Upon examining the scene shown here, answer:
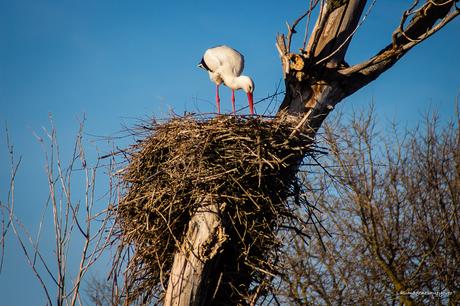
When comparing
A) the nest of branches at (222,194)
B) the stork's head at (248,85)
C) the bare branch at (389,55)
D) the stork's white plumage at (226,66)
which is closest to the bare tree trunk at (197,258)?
the nest of branches at (222,194)

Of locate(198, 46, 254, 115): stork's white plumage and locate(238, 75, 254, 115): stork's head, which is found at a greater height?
locate(198, 46, 254, 115): stork's white plumage

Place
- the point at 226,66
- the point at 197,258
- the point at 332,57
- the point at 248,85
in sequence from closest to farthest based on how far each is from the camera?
the point at 197,258
the point at 332,57
the point at 248,85
the point at 226,66

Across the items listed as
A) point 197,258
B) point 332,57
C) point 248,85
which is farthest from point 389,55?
point 197,258

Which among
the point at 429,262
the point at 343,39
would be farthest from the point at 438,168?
the point at 343,39

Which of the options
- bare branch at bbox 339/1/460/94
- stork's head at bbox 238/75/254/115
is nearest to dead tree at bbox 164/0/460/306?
bare branch at bbox 339/1/460/94

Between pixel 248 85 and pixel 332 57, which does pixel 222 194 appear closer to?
pixel 332 57

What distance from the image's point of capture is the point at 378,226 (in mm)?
12523

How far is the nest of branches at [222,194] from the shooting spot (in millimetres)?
4695

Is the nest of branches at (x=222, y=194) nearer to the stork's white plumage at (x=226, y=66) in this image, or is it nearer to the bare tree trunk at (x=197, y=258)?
the bare tree trunk at (x=197, y=258)

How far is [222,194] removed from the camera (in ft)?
15.4

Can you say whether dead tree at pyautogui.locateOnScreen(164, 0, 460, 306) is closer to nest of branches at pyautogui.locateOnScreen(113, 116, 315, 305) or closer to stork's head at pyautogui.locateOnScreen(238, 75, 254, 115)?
nest of branches at pyautogui.locateOnScreen(113, 116, 315, 305)

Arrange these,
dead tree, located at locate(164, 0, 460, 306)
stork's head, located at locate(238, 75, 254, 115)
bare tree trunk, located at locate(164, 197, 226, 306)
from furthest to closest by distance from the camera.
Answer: stork's head, located at locate(238, 75, 254, 115) < dead tree, located at locate(164, 0, 460, 306) < bare tree trunk, located at locate(164, 197, 226, 306)

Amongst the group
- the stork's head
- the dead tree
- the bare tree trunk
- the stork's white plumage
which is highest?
the stork's white plumage

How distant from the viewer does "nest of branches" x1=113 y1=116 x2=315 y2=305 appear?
470cm
